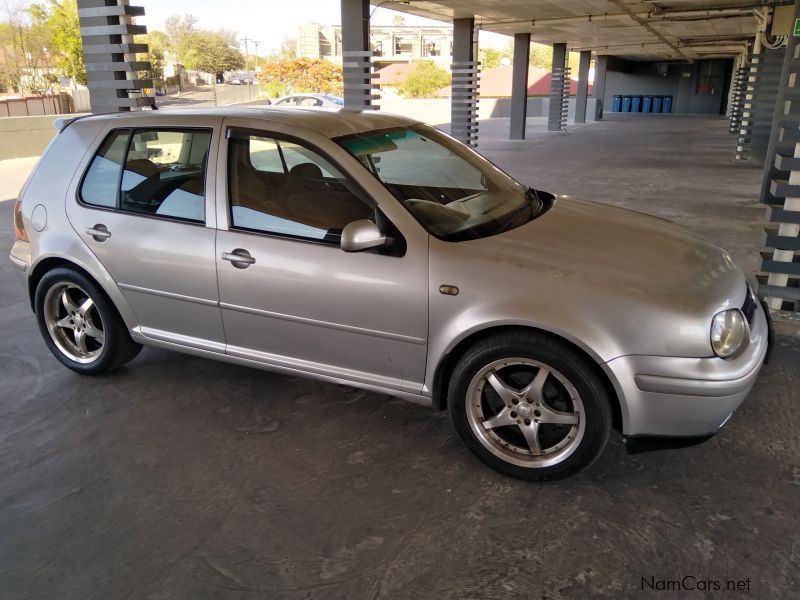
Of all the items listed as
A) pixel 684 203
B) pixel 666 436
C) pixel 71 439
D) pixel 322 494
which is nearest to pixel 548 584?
pixel 666 436

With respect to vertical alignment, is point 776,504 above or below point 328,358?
below

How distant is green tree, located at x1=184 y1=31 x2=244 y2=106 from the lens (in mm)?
65594

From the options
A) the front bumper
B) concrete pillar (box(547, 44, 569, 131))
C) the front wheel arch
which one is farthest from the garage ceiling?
the front bumper

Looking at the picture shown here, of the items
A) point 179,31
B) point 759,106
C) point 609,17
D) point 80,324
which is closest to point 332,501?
point 80,324

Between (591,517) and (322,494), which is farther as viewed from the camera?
(322,494)

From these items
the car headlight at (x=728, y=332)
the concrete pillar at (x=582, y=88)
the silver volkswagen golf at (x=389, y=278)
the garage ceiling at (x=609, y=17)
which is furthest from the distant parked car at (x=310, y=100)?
the car headlight at (x=728, y=332)

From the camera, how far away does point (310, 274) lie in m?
3.24

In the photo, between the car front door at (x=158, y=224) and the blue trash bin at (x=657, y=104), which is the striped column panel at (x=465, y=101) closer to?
the car front door at (x=158, y=224)

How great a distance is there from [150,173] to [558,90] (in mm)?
24416

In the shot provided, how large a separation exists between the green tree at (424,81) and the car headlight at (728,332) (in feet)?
160

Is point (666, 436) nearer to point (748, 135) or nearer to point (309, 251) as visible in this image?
point (309, 251)

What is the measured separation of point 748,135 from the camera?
15156 mm

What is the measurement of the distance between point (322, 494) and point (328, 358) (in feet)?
2.32

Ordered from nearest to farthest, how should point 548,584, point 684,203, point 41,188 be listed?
point 548,584 → point 41,188 → point 684,203
